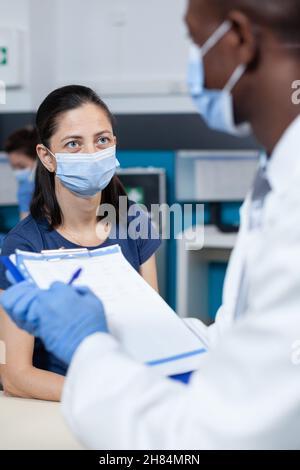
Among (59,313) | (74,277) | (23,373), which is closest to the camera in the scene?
(59,313)

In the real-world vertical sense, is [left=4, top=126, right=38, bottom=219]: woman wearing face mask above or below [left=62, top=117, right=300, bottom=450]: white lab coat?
below

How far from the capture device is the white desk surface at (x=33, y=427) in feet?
3.10

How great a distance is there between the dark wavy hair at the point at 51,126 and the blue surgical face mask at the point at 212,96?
700 millimetres

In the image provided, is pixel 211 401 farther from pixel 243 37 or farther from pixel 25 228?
pixel 25 228

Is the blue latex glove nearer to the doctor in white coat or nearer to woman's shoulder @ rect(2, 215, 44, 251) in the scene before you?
the doctor in white coat

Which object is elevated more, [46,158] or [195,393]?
[195,393]

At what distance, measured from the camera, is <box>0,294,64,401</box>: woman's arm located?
1172 millimetres

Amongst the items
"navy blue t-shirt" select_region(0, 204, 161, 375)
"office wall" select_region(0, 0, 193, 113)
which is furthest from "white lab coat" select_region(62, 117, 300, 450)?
"office wall" select_region(0, 0, 193, 113)

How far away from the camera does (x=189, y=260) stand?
339 centimetres

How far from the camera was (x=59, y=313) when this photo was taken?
762mm

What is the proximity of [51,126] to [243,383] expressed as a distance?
99 cm

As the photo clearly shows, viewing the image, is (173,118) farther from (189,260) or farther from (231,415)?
(231,415)

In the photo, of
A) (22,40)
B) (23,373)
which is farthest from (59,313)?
(22,40)

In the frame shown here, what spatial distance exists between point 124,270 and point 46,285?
15cm
